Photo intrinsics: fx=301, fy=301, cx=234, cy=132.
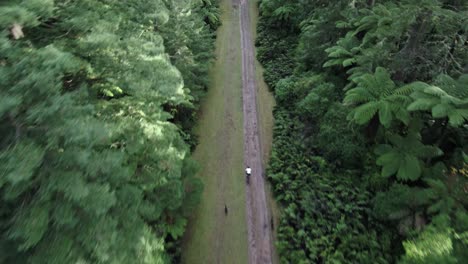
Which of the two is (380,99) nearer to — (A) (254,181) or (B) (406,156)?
(B) (406,156)

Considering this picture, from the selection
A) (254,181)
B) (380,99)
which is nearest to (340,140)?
(380,99)

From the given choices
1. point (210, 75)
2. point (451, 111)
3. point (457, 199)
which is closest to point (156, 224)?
point (457, 199)

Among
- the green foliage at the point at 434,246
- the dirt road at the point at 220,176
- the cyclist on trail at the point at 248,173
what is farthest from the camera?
the cyclist on trail at the point at 248,173

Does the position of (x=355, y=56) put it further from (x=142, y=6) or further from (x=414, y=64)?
(x=142, y=6)

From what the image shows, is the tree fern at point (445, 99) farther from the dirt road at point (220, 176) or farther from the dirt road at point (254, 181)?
the dirt road at point (220, 176)

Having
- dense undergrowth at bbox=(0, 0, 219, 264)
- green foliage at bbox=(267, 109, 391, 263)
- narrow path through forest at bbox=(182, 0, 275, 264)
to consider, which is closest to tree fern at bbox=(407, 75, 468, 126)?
green foliage at bbox=(267, 109, 391, 263)

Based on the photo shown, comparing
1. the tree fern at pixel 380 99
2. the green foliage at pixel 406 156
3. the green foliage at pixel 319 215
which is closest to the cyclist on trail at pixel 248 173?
the green foliage at pixel 319 215
